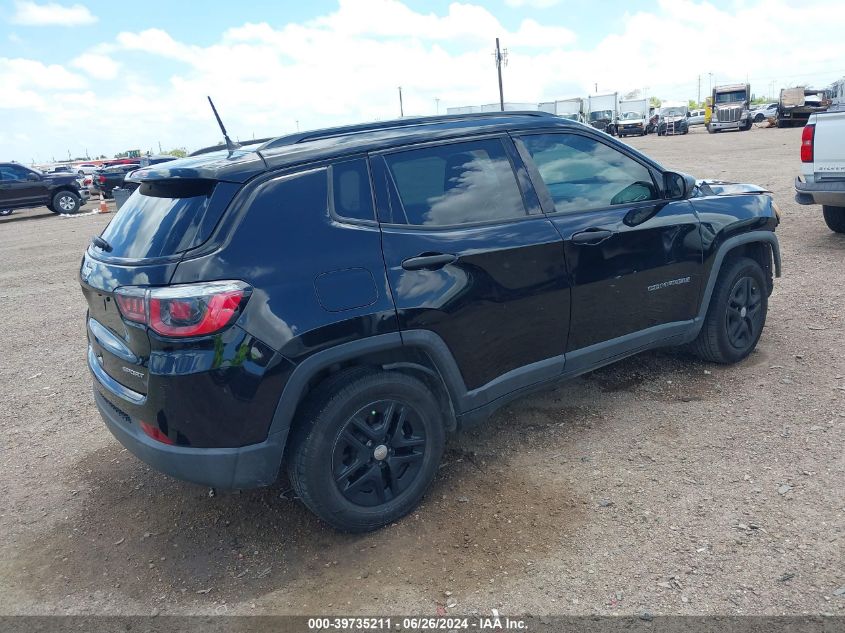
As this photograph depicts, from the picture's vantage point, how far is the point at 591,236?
3648mm

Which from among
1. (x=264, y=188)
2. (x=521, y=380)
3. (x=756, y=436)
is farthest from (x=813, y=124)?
(x=264, y=188)

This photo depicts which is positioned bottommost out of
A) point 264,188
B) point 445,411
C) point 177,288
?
point 445,411

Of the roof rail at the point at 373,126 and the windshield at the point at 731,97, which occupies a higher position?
the windshield at the point at 731,97

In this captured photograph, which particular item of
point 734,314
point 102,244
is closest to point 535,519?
point 734,314

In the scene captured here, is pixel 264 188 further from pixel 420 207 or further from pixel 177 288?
pixel 420 207

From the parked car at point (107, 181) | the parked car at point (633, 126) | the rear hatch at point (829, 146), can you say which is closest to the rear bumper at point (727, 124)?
the parked car at point (633, 126)

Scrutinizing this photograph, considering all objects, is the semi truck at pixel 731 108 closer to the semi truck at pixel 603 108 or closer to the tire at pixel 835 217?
the semi truck at pixel 603 108

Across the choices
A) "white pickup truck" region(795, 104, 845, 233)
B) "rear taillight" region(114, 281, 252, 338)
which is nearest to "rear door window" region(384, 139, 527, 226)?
"rear taillight" region(114, 281, 252, 338)

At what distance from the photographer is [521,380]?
3.53 m

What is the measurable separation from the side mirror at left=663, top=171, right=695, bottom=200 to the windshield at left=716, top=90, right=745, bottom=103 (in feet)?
139

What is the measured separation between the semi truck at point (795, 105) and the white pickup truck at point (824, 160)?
3283cm

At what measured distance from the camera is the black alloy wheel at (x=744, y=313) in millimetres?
4538

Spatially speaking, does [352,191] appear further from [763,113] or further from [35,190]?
[763,113]

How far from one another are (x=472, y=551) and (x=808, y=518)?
150 cm
